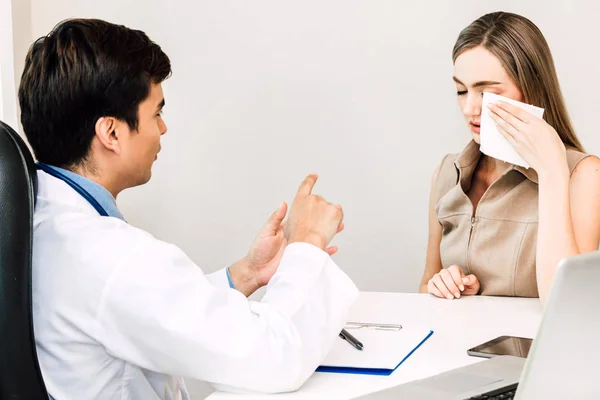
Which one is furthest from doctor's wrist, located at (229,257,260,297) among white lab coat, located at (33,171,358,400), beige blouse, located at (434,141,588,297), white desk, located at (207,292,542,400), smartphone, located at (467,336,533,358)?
beige blouse, located at (434,141,588,297)

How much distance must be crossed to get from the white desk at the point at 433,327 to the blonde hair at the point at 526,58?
1.55 feet

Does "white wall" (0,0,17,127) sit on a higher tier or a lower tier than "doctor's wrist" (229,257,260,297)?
higher

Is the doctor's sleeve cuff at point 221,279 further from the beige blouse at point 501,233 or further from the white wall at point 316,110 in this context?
the white wall at point 316,110

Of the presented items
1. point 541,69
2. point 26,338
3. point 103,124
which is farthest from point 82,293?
point 541,69

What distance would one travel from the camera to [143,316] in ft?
3.18

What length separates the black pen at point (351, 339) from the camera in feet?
3.81

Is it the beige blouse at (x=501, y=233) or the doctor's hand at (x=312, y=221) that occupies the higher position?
the doctor's hand at (x=312, y=221)

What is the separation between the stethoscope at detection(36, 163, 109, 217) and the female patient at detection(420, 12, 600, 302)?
2.56ft

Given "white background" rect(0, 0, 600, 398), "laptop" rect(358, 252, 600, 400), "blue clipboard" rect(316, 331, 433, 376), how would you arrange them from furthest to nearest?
"white background" rect(0, 0, 600, 398), "blue clipboard" rect(316, 331, 433, 376), "laptop" rect(358, 252, 600, 400)

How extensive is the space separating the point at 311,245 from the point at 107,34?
0.47 m

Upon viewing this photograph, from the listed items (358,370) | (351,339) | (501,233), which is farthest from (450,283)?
(358,370)

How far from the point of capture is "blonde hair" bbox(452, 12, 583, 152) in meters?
1.72

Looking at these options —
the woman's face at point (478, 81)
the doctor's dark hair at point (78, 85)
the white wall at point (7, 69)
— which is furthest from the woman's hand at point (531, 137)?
the white wall at point (7, 69)

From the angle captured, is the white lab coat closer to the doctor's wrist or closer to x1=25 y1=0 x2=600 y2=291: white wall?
the doctor's wrist
